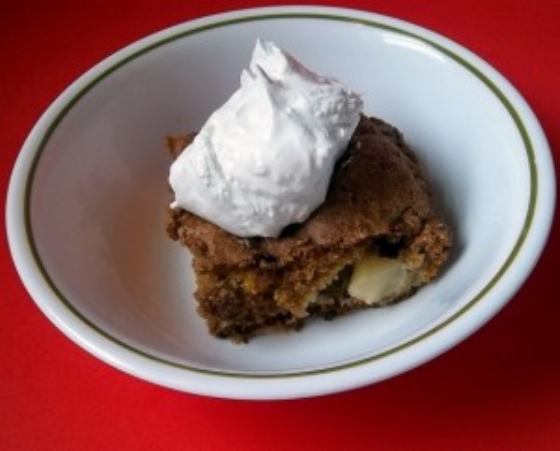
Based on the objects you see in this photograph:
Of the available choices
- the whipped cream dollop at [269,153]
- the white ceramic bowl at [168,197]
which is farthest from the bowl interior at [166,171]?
the whipped cream dollop at [269,153]

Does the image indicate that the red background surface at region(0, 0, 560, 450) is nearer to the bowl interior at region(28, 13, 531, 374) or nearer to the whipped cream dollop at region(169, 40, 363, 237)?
the bowl interior at region(28, 13, 531, 374)

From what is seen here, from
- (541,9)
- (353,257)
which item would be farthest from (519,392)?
(541,9)

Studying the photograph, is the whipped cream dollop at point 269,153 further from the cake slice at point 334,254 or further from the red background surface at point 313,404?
the red background surface at point 313,404

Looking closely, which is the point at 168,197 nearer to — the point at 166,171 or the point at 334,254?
the point at 166,171

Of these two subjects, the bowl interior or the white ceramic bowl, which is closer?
the white ceramic bowl

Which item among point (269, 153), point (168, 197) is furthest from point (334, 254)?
point (168, 197)

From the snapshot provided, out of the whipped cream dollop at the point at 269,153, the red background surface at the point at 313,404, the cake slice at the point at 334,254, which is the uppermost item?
the whipped cream dollop at the point at 269,153

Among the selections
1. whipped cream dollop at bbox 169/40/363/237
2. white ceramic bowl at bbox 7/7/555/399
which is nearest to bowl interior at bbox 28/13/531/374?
white ceramic bowl at bbox 7/7/555/399
